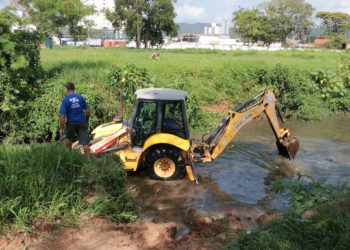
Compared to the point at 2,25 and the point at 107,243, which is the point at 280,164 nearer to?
the point at 107,243

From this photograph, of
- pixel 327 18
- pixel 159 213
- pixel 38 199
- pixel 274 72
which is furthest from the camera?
pixel 327 18

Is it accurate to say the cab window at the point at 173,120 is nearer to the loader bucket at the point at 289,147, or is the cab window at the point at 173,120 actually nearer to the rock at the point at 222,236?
the loader bucket at the point at 289,147

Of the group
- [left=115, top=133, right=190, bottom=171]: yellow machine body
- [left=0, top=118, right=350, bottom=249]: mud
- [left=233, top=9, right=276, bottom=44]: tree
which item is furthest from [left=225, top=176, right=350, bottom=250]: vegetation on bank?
[left=233, top=9, right=276, bottom=44]: tree

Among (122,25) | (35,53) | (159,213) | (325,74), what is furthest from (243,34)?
(159,213)

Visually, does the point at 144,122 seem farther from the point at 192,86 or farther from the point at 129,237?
the point at 192,86

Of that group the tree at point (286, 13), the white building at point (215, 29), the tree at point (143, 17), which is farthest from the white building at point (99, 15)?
the white building at point (215, 29)

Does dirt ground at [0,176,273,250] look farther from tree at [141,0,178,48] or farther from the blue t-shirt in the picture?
tree at [141,0,178,48]

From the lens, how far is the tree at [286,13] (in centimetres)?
7494

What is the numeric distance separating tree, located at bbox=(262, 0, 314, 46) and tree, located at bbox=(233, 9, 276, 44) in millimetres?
1480

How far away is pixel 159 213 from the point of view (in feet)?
24.9

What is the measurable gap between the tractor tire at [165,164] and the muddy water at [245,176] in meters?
0.19

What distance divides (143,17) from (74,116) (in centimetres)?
5213

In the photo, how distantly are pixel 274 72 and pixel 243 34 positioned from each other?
57750mm

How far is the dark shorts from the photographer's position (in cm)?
926
